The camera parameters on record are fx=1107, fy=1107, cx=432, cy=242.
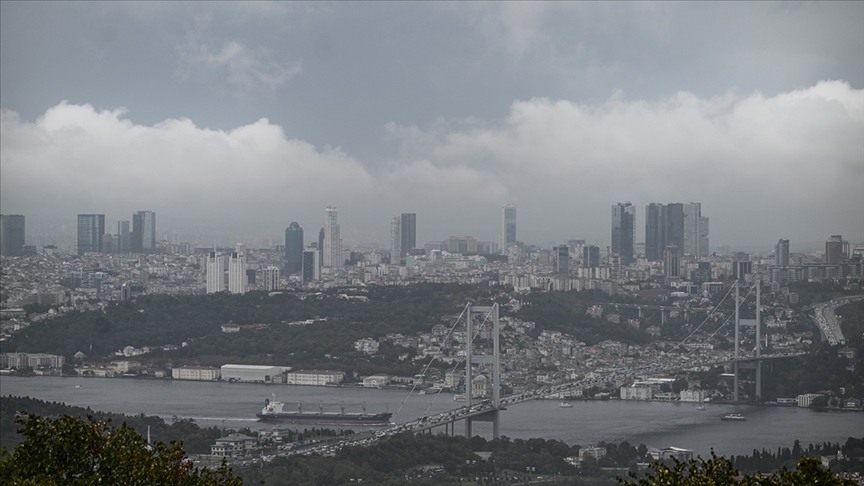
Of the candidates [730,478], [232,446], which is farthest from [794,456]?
[730,478]

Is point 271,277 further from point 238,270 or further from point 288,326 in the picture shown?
point 288,326

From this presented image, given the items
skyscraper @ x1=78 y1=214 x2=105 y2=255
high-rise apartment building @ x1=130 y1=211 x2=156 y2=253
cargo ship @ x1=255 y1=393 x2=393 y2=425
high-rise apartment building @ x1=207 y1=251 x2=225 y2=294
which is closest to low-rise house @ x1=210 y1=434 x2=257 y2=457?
cargo ship @ x1=255 y1=393 x2=393 y2=425

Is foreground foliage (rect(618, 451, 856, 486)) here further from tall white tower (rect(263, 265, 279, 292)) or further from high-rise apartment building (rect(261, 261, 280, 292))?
tall white tower (rect(263, 265, 279, 292))

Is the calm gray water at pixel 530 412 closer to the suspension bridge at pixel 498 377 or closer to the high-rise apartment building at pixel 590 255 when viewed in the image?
the suspension bridge at pixel 498 377

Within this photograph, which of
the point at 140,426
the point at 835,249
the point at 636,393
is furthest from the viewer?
the point at 835,249

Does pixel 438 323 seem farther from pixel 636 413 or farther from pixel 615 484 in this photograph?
pixel 615 484

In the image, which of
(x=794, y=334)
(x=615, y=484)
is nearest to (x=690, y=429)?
(x=615, y=484)

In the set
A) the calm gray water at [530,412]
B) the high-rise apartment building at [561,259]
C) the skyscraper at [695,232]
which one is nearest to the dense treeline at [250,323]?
the calm gray water at [530,412]
